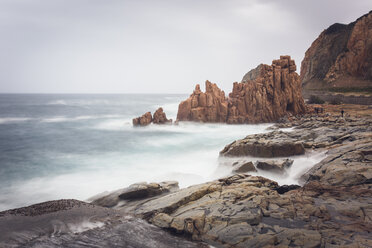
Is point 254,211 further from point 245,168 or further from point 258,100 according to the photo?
point 258,100

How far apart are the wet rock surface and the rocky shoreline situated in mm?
48

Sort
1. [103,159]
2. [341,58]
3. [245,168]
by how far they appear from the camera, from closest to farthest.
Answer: [245,168]
[103,159]
[341,58]

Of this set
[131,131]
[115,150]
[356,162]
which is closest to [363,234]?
[356,162]

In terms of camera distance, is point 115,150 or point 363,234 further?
point 115,150

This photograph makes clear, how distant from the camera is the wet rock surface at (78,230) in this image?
713 centimetres

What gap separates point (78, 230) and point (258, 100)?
36998 mm

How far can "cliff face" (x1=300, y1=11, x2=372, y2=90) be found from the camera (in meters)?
68.8

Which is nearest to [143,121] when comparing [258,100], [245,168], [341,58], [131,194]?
[258,100]

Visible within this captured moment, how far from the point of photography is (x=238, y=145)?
685 inches

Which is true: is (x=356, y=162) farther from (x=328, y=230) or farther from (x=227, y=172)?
(x=227, y=172)

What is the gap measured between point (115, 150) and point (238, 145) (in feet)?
52.5

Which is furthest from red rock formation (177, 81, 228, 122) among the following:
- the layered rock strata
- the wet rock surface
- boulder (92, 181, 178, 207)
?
the wet rock surface

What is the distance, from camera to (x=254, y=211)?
7.67m

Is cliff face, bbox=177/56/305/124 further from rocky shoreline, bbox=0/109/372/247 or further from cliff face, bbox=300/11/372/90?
cliff face, bbox=300/11/372/90
